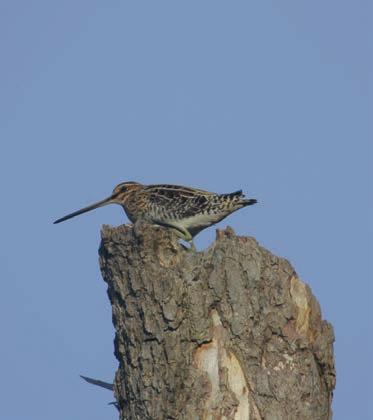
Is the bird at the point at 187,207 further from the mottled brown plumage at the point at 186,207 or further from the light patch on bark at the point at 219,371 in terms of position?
the light patch on bark at the point at 219,371

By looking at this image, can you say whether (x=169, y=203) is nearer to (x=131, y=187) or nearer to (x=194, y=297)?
(x=131, y=187)

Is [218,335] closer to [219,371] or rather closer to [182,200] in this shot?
[219,371]

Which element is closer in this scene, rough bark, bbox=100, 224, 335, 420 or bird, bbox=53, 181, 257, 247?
rough bark, bbox=100, 224, 335, 420

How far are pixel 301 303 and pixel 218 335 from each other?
2.11ft

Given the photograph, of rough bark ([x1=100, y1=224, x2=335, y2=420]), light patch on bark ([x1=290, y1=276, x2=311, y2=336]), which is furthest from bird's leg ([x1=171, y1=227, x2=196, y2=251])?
light patch on bark ([x1=290, y1=276, x2=311, y2=336])

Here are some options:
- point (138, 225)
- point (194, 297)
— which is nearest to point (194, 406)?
point (194, 297)

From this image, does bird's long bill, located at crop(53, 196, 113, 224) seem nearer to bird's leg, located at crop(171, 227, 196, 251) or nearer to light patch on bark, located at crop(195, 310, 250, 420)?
bird's leg, located at crop(171, 227, 196, 251)

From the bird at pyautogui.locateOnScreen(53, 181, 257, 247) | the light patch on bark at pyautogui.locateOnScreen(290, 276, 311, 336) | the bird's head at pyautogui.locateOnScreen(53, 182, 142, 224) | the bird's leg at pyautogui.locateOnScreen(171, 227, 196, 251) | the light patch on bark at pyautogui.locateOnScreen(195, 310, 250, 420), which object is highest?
the bird's head at pyautogui.locateOnScreen(53, 182, 142, 224)

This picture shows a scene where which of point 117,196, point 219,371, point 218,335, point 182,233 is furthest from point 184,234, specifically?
point 219,371

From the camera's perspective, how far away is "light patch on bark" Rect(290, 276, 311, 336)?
7.33m

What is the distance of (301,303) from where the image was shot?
7.35 m

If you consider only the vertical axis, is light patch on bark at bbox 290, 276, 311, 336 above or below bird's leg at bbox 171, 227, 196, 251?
below

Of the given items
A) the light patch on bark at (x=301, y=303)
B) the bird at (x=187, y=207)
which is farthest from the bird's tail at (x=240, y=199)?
the light patch on bark at (x=301, y=303)

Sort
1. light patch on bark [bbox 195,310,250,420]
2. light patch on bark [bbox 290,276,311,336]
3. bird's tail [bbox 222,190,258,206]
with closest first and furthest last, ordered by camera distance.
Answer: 1. light patch on bark [bbox 195,310,250,420]
2. light patch on bark [bbox 290,276,311,336]
3. bird's tail [bbox 222,190,258,206]
